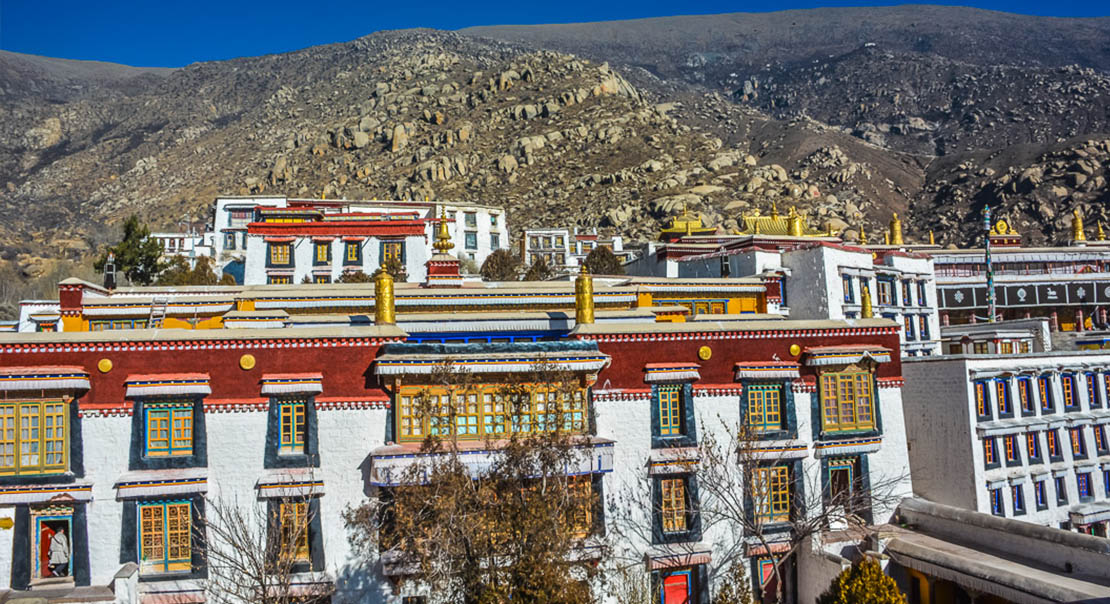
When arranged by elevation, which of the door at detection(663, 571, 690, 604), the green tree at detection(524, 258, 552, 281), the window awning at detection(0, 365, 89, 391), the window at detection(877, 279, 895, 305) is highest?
the green tree at detection(524, 258, 552, 281)

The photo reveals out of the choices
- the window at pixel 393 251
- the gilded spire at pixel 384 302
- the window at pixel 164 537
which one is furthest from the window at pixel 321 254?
the window at pixel 164 537

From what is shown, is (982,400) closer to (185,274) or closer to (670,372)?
(670,372)

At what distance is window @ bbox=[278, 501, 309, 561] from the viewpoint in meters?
19.1

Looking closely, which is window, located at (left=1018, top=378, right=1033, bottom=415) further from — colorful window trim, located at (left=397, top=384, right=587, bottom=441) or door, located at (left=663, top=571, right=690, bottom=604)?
colorful window trim, located at (left=397, top=384, right=587, bottom=441)

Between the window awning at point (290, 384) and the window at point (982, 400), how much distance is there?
19.7m

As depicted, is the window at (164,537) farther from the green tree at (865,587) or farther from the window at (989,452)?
the window at (989,452)

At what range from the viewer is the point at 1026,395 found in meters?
28.0

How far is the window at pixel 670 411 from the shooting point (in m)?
21.7

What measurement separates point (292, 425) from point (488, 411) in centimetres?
464

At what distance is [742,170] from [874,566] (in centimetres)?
9199

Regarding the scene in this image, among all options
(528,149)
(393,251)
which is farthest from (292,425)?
(528,149)

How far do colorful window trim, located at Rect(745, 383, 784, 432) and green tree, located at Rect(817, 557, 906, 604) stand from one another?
13.1 ft

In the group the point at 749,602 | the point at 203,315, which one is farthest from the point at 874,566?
the point at 203,315

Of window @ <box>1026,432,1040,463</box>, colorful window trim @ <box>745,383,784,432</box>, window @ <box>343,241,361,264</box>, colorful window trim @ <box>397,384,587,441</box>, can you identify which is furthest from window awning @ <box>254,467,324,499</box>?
window @ <box>343,241,361,264</box>
